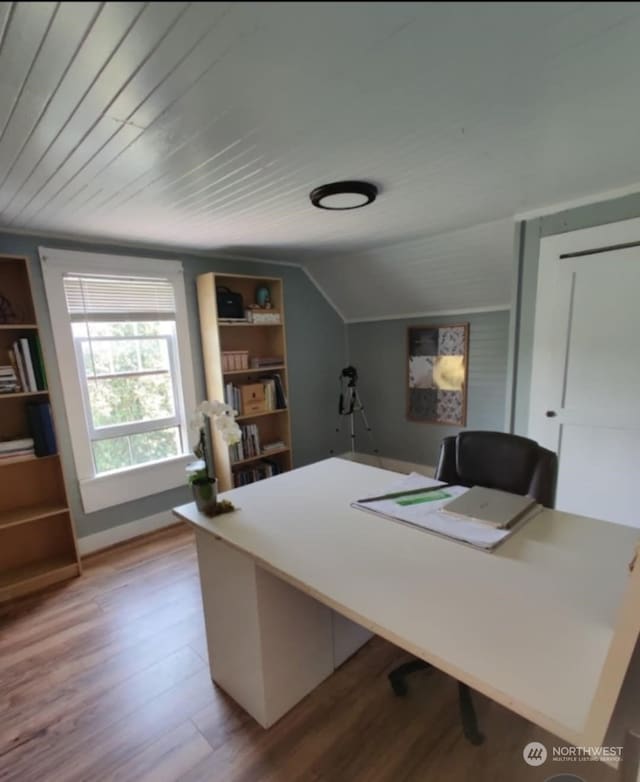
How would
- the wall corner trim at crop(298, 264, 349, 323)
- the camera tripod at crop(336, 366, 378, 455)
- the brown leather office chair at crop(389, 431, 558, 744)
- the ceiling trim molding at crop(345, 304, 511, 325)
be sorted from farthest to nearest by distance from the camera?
the camera tripod at crop(336, 366, 378, 455) < the wall corner trim at crop(298, 264, 349, 323) < the ceiling trim molding at crop(345, 304, 511, 325) < the brown leather office chair at crop(389, 431, 558, 744)

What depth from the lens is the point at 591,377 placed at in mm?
2293

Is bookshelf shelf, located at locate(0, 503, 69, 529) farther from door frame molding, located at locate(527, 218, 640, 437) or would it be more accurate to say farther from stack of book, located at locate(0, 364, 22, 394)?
door frame molding, located at locate(527, 218, 640, 437)

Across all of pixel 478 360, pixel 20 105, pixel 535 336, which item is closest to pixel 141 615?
pixel 20 105

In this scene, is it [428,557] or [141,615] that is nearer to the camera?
[428,557]

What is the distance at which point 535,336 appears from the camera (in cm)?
248

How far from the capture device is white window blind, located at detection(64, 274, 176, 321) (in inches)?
103

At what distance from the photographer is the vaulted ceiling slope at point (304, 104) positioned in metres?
0.85

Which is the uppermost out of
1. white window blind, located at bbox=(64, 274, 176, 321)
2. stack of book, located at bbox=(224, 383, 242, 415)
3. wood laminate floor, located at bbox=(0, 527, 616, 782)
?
white window blind, located at bbox=(64, 274, 176, 321)

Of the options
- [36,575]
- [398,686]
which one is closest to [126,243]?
[36,575]

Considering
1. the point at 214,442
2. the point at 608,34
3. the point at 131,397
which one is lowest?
the point at 214,442

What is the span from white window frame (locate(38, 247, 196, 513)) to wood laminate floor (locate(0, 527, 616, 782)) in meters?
0.93

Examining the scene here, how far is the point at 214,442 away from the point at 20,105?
253 cm

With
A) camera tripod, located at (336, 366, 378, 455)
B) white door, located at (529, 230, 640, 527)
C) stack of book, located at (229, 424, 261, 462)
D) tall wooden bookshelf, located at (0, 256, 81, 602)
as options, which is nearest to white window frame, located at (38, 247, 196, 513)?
tall wooden bookshelf, located at (0, 256, 81, 602)

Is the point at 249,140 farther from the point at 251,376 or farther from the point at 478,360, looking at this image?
the point at 478,360
